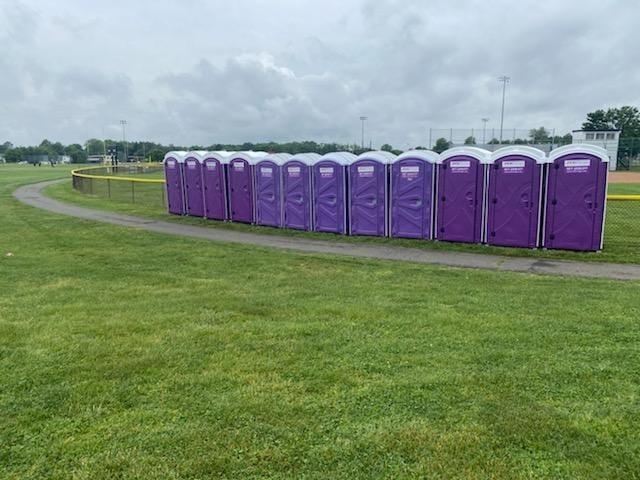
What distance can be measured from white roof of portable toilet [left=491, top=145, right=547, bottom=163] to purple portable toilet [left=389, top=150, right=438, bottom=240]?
1374mm

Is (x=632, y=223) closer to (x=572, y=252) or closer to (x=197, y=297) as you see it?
(x=572, y=252)

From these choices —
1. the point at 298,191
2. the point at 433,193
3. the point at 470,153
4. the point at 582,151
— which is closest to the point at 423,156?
the point at 433,193

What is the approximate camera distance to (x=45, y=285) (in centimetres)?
754

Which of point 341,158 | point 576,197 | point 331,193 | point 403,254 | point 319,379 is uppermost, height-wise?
point 341,158

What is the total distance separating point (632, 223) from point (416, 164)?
6834 mm

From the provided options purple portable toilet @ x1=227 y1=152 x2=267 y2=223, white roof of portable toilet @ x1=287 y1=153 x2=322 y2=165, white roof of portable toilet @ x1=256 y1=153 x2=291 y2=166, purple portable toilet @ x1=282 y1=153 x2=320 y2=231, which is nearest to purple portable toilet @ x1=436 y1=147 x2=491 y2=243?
white roof of portable toilet @ x1=287 y1=153 x2=322 y2=165

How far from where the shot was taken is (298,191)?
46.8ft

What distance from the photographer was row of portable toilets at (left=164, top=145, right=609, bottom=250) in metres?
10.3

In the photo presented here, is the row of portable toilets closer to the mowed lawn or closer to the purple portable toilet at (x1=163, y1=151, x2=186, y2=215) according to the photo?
the purple portable toilet at (x1=163, y1=151, x2=186, y2=215)

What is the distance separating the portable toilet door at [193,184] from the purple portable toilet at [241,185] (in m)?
1.48

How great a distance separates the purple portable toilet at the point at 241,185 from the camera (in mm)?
15438

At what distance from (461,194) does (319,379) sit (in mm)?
8267

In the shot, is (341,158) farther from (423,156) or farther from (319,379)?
(319,379)

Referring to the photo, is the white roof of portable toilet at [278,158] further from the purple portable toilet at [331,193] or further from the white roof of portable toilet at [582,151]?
the white roof of portable toilet at [582,151]
